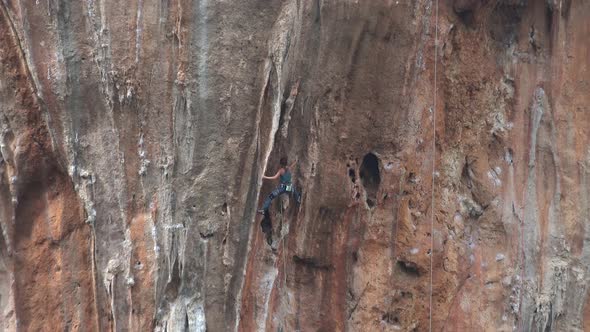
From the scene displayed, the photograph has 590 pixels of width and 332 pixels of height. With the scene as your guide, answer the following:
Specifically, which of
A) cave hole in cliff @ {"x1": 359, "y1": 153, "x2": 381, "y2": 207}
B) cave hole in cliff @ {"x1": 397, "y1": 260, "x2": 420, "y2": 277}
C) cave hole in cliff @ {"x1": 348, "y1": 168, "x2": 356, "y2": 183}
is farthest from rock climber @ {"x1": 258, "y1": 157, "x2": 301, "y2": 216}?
cave hole in cliff @ {"x1": 397, "y1": 260, "x2": 420, "y2": 277}

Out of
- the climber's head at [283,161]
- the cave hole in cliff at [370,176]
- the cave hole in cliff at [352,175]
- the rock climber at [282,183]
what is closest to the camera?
the rock climber at [282,183]

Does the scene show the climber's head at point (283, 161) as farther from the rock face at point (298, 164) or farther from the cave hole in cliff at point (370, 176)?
the cave hole in cliff at point (370, 176)

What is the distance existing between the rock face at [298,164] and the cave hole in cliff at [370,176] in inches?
0.9

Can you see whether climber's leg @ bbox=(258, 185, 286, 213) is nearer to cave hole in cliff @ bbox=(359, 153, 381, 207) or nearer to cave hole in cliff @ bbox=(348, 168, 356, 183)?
cave hole in cliff @ bbox=(348, 168, 356, 183)

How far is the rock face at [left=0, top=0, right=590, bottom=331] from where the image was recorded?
6.65m

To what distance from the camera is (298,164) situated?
734 centimetres

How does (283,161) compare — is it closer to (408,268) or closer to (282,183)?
(282,183)

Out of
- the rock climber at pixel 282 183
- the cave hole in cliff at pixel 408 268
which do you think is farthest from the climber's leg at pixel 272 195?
the cave hole in cliff at pixel 408 268

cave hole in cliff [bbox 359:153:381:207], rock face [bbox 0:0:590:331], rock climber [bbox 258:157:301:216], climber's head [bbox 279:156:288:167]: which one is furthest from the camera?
cave hole in cliff [bbox 359:153:381:207]

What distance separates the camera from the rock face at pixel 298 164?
6.65 metres

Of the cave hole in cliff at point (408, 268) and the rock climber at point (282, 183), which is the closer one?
the rock climber at point (282, 183)

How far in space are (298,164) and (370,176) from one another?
1.03 m

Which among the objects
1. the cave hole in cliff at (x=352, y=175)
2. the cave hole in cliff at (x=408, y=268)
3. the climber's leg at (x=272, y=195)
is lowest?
the cave hole in cliff at (x=408, y=268)

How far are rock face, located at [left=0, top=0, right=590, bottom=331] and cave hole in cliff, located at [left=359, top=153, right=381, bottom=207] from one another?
0.07 feet
